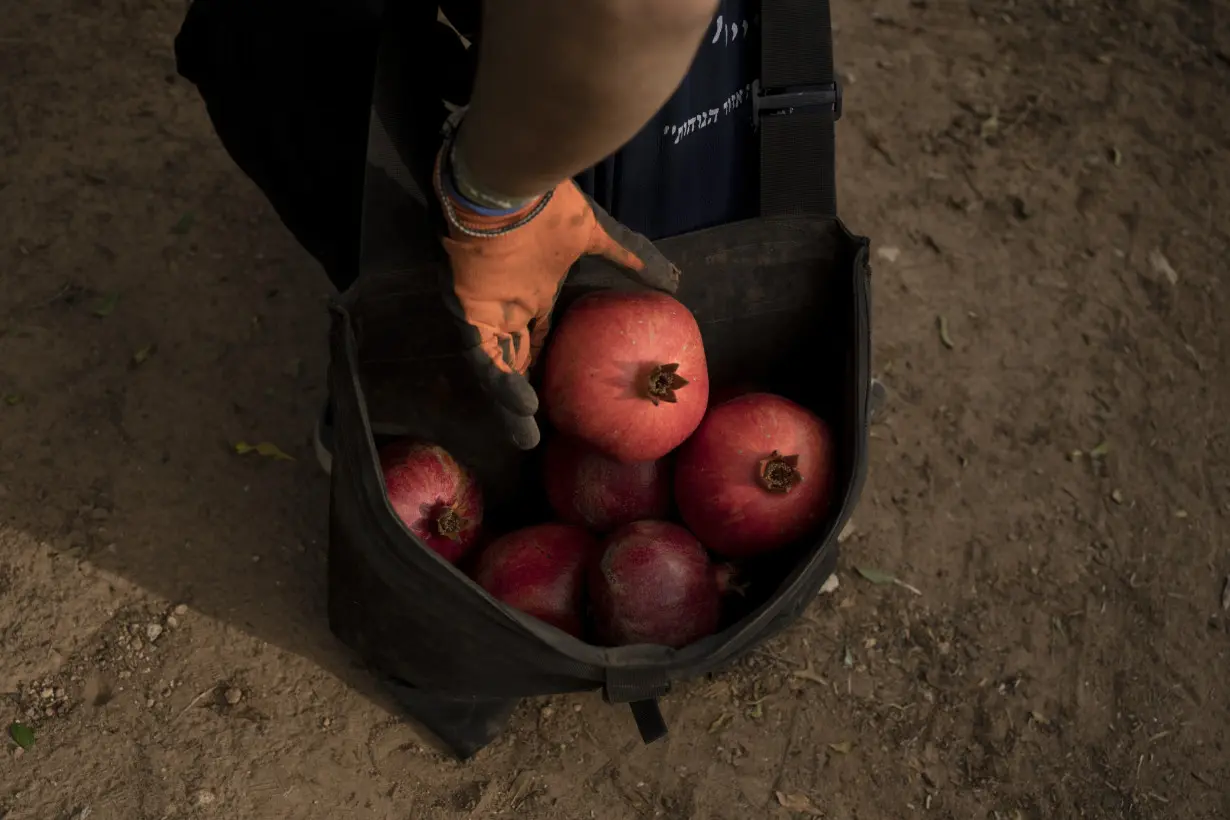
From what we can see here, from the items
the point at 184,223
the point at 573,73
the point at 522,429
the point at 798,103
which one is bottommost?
the point at 184,223

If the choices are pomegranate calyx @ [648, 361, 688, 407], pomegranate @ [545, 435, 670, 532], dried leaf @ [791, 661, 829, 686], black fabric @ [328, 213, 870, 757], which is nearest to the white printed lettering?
black fabric @ [328, 213, 870, 757]

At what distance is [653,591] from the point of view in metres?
1.68

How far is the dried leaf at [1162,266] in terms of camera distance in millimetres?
2760

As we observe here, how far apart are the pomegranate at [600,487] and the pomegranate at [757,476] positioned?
0.33ft

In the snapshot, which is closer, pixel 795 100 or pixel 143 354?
pixel 795 100

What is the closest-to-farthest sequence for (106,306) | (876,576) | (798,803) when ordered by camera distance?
(798,803), (876,576), (106,306)

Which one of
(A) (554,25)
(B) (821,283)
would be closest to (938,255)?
(B) (821,283)

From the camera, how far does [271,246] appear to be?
2.54 m

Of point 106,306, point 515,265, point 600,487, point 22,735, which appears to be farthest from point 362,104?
point 22,735

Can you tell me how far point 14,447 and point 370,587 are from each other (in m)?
1.09

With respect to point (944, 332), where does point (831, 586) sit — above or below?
below

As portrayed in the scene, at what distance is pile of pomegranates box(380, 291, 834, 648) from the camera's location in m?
1.71

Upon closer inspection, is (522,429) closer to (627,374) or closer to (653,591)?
(627,374)

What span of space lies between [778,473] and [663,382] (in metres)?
0.25
